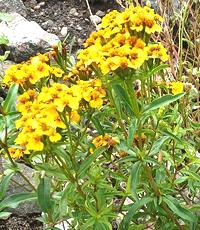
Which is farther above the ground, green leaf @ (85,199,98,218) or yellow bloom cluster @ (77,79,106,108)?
yellow bloom cluster @ (77,79,106,108)

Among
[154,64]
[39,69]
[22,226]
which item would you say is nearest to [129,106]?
[154,64]

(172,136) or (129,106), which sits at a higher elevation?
(129,106)

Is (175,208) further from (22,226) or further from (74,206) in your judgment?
(22,226)

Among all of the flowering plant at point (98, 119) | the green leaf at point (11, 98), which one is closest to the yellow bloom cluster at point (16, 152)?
the flowering plant at point (98, 119)

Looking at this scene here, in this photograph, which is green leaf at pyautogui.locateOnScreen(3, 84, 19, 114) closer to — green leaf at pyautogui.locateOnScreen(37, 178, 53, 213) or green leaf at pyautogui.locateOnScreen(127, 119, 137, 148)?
green leaf at pyautogui.locateOnScreen(37, 178, 53, 213)

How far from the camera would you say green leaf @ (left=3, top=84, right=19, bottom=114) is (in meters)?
1.47

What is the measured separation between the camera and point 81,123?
5.51 feet

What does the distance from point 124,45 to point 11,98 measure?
0.37 metres

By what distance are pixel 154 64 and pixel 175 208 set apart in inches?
17.0

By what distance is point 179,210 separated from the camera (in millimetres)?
1569

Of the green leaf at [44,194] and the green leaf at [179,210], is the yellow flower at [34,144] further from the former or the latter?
the green leaf at [179,210]

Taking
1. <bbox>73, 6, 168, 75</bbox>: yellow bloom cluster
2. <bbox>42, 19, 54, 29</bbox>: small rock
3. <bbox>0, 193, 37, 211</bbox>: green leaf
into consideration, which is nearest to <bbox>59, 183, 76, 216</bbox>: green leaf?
<bbox>0, 193, 37, 211</bbox>: green leaf

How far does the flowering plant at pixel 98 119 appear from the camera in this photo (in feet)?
4.29

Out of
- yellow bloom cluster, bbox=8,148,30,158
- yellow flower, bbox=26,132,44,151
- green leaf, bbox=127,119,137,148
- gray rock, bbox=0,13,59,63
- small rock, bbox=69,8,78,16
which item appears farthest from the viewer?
small rock, bbox=69,8,78,16
